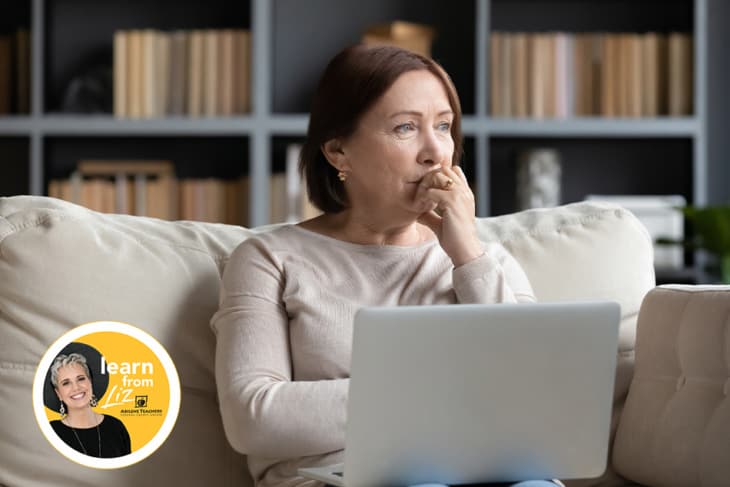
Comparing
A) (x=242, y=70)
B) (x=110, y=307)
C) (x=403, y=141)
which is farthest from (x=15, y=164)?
(x=403, y=141)

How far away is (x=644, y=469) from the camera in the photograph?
5.51 feet

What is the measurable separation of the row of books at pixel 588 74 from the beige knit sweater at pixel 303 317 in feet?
6.59

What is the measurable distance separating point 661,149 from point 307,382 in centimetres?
277

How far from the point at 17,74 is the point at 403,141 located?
2.47 meters

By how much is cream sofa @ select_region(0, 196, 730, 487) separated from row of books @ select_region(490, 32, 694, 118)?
6.59 feet

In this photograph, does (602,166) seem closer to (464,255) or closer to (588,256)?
(588,256)

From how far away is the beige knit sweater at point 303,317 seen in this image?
1.51 m

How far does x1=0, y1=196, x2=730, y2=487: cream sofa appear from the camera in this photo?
1631mm

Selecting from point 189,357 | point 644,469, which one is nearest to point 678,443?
point 644,469

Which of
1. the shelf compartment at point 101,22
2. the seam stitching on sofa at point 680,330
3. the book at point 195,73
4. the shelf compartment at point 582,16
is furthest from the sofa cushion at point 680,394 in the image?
the shelf compartment at point 101,22

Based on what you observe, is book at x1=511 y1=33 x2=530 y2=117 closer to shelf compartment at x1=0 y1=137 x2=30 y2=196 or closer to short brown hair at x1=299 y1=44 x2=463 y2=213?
shelf compartment at x1=0 y1=137 x2=30 y2=196

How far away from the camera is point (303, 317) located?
1641mm

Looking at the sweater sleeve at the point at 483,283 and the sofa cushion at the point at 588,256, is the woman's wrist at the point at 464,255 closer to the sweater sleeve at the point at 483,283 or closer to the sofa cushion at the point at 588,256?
the sweater sleeve at the point at 483,283

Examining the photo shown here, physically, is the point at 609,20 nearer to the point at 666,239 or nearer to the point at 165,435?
the point at 666,239
